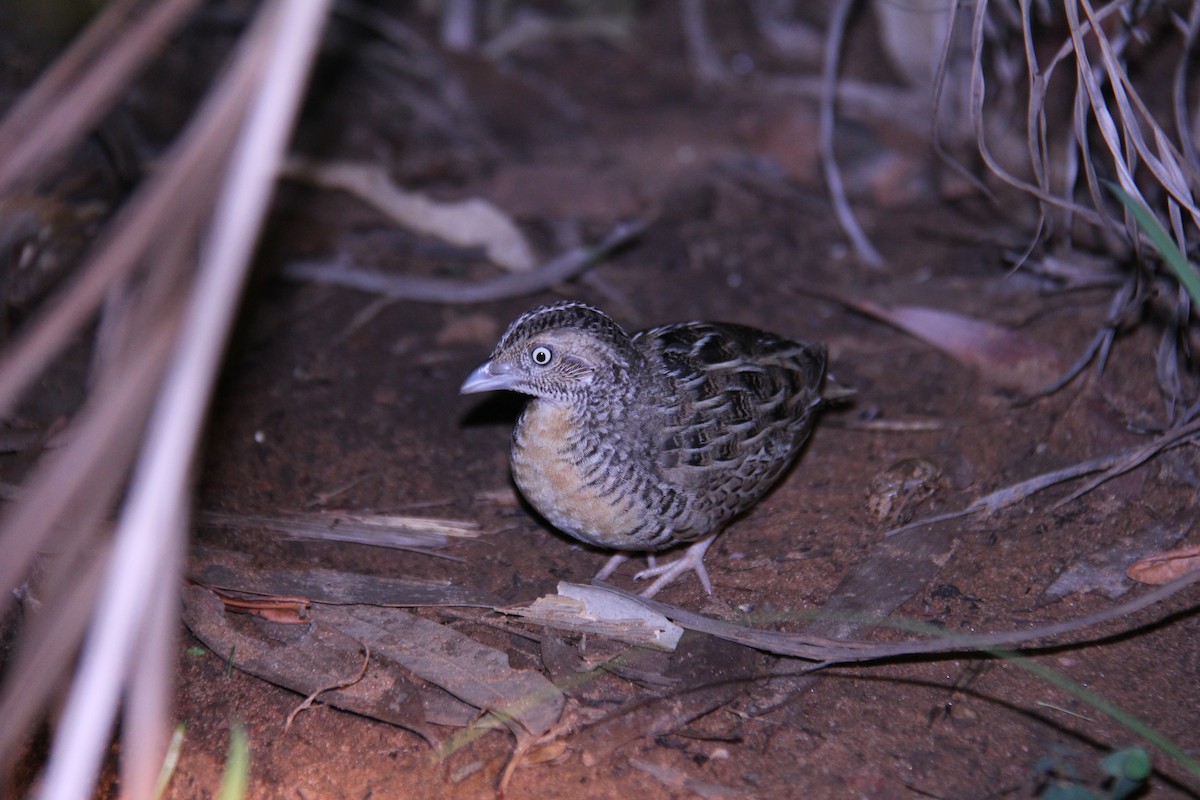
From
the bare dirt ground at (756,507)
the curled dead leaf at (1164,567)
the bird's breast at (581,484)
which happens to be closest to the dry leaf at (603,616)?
the bare dirt ground at (756,507)

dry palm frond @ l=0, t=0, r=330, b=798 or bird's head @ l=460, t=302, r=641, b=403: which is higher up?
dry palm frond @ l=0, t=0, r=330, b=798

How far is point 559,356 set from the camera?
429 cm

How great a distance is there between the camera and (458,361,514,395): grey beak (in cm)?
433

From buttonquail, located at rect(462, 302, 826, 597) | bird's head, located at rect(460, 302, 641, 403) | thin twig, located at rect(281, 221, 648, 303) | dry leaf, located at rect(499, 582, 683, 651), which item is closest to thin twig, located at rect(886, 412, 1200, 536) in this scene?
buttonquail, located at rect(462, 302, 826, 597)

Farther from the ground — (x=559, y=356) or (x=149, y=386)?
(x=149, y=386)

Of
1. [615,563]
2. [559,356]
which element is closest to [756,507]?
[615,563]

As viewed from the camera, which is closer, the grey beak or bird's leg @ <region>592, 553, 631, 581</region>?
the grey beak

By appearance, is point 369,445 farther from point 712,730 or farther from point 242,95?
point 242,95

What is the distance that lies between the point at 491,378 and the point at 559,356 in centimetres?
31

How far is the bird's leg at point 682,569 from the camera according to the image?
177 inches

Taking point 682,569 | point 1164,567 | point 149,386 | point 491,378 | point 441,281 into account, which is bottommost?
point 1164,567

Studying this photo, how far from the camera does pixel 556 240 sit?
6.96m

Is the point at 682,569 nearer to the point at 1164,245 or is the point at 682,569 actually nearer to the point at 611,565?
the point at 611,565

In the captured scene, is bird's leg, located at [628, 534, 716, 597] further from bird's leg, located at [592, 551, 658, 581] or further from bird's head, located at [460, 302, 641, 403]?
bird's head, located at [460, 302, 641, 403]
